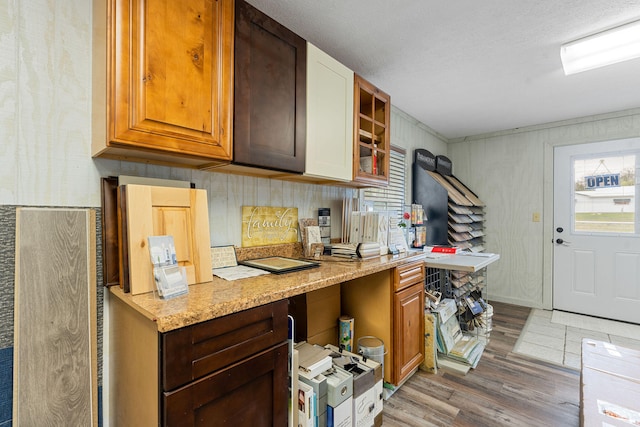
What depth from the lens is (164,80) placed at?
116 cm

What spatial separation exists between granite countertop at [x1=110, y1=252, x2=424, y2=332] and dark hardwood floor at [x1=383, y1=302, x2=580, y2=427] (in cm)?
109

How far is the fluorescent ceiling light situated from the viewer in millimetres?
1927

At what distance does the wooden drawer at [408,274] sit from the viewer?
208cm

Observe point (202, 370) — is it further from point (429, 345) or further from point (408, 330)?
point (429, 345)

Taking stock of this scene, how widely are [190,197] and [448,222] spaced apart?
3.23 metres

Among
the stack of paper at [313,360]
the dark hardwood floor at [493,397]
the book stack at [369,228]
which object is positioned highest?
the book stack at [369,228]

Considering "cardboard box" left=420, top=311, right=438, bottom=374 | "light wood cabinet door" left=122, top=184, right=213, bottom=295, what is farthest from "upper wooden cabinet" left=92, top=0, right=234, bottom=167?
"cardboard box" left=420, top=311, right=438, bottom=374

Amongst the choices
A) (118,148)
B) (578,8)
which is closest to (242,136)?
(118,148)

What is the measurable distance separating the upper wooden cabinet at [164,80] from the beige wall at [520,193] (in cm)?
429

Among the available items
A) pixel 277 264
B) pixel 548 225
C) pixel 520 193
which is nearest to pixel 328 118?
pixel 277 264

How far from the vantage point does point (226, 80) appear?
136cm

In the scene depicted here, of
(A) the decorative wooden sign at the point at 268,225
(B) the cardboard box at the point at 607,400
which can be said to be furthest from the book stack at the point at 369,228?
(B) the cardboard box at the point at 607,400

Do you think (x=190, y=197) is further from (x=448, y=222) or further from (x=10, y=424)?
(x=448, y=222)

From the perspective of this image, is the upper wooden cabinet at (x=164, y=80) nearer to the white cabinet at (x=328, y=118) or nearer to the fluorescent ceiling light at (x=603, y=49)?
the white cabinet at (x=328, y=118)
